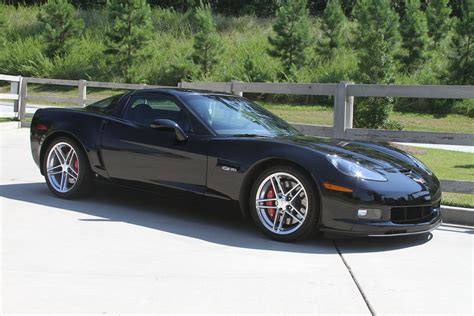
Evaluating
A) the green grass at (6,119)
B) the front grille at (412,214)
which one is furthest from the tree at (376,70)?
the green grass at (6,119)

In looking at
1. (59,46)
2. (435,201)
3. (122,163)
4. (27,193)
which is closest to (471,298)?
(435,201)

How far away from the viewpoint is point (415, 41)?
26.4 m

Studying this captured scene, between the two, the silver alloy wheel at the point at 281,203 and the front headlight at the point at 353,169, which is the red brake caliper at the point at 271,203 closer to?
the silver alloy wheel at the point at 281,203

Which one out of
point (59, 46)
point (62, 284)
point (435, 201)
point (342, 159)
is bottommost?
point (62, 284)

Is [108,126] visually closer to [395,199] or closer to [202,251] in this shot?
[202,251]

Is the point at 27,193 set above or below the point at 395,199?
below

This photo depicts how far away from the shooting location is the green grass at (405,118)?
64.1 feet

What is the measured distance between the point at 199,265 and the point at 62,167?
115 inches

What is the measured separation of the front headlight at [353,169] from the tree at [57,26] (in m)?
30.3

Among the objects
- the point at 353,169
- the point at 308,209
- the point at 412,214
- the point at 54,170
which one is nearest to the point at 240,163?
the point at 308,209

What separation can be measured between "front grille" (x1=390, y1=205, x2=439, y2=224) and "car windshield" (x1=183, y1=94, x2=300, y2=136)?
152 cm

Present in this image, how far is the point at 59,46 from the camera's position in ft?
108

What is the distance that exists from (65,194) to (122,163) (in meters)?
0.93

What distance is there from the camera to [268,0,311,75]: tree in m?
27.3
